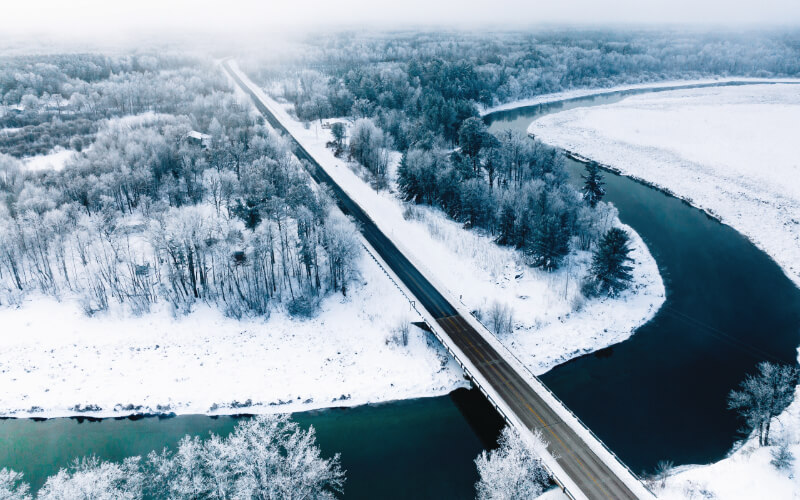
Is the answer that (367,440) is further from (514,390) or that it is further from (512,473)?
(512,473)

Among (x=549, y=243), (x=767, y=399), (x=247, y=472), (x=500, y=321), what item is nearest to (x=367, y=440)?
(x=247, y=472)

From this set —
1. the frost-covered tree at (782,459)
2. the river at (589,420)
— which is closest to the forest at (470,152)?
the river at (589,420)

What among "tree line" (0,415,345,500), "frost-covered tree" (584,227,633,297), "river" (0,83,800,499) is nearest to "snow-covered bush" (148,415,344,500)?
"tree line" (0,415,345,500)

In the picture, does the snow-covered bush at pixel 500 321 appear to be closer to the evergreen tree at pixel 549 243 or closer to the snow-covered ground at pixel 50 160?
the evergreen tree at pixel 549 243

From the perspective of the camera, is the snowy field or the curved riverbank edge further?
the curved riverbank edge

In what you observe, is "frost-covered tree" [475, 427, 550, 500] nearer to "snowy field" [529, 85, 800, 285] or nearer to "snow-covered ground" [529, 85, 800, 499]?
"snow-covered ground" [529, 85, 800, 499]

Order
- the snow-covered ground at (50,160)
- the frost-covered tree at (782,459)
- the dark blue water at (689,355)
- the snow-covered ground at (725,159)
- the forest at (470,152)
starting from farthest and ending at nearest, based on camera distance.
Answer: the snow-covered ground at (50,160), the forest at (470,152), the dark blue water at (689,355), the snow-covered ground at (725,159), the frost-covered tree at (782,459)

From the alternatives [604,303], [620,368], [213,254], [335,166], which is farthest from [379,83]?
[620,368]
